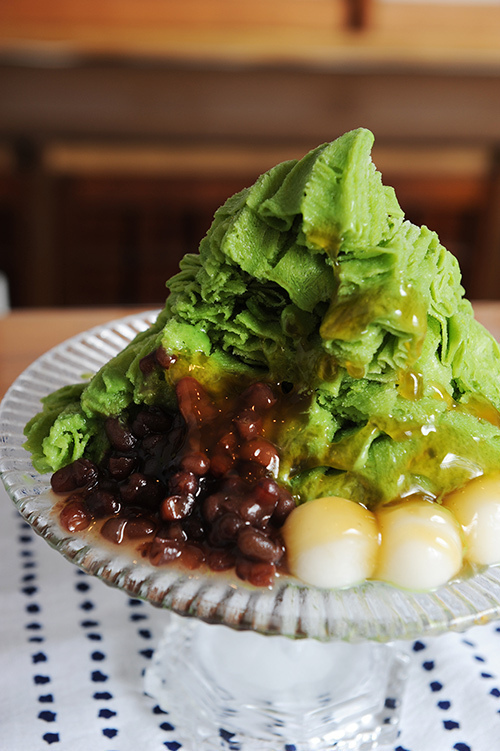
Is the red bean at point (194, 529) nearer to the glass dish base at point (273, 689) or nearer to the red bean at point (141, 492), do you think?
the red bean at point (141, 492)

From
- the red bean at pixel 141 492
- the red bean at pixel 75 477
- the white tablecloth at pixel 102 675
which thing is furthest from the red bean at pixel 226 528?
the white tablecloth at pixel 102 675

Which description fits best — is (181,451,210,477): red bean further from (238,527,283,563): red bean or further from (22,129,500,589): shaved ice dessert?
(238,527,283,563): red bean

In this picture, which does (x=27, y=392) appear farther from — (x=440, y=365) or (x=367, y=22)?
(x=367, y=22)

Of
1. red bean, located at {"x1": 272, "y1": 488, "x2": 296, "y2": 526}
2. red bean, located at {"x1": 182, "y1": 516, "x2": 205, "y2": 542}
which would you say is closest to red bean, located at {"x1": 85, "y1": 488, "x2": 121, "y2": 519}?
red bean, located at {"x1": 182, "y1": 516, "x2": 205, "y2": 542}

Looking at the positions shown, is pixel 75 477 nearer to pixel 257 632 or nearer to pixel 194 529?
pixel 194 529

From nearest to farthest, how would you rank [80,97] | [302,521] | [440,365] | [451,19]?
[302,521] < [440,365] < [80,97] < [451,19]

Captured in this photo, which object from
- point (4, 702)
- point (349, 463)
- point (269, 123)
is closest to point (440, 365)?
point (349, 463)
